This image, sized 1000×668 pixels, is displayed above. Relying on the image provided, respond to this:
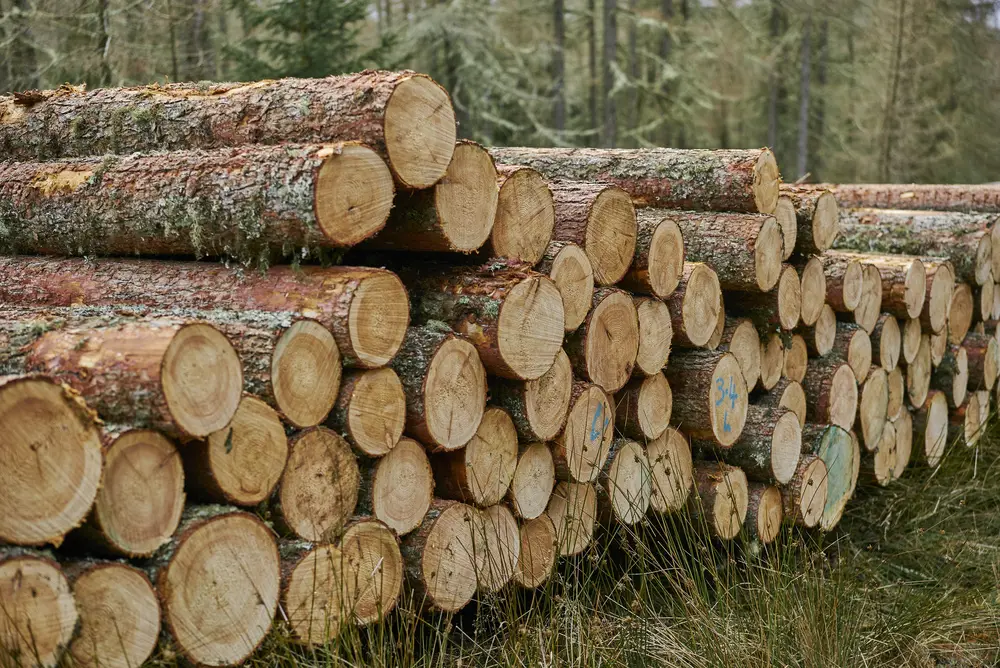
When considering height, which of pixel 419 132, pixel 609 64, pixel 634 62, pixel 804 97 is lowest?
pixel 419 132

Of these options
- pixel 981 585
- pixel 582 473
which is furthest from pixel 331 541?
Answer: pixel 981 585

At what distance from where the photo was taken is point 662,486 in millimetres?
4070

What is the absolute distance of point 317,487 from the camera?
269 cm

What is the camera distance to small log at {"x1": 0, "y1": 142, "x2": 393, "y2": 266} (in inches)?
106

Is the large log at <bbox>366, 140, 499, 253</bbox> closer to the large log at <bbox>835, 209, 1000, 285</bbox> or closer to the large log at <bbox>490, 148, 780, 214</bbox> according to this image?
the large log at <bbox>490, 148, 780, 214</bbox>

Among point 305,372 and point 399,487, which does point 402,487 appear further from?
point 305,372

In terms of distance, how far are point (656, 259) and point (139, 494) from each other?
237cm

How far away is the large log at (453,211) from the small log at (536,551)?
1.23m

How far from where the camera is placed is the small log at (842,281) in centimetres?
484

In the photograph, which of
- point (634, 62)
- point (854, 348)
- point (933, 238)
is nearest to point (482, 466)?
point (854, 348)

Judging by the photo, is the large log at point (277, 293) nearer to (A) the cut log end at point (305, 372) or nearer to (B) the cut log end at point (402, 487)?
(A) the cut log end at point (305, 372)

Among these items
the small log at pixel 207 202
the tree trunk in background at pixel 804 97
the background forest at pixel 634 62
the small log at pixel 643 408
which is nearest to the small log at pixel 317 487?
the small log at pixel 207 202

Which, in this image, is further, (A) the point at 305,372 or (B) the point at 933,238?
(B) the point at 933,238

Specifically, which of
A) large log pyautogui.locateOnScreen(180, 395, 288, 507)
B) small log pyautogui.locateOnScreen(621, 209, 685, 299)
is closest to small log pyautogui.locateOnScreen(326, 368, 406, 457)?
large log pyautogui.locateOnScreen(180, 395, 288, 507)
